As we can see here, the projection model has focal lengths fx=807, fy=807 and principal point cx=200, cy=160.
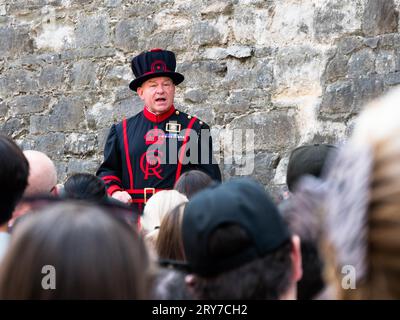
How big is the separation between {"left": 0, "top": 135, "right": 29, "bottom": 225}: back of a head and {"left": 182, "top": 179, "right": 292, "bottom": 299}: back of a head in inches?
29.4

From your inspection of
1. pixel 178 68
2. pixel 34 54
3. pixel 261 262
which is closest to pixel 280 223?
pixel 261 262

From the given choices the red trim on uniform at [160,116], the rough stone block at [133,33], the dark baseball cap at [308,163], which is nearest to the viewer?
the dark baseball cap at [308,163]

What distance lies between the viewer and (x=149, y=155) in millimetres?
5340

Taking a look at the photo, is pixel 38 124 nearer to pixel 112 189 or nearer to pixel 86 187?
pixel 112 189

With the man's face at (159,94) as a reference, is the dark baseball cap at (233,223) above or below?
below

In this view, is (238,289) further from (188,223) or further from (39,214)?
(39,214)

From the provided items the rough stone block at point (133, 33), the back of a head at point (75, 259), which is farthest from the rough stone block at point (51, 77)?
the back of a head at point (75, 259)

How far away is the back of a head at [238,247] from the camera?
5.51 feet

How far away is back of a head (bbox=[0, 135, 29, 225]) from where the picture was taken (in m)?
2.29

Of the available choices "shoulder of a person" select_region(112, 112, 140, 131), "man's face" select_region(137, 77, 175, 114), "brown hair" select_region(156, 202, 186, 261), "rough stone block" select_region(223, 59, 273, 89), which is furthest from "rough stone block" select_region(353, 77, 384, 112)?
"brown hair" select_region(156, 202, 186, 261)

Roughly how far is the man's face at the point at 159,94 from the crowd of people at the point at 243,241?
9.97 ft

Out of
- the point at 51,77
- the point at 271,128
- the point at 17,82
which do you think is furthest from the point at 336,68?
the point at 17,82

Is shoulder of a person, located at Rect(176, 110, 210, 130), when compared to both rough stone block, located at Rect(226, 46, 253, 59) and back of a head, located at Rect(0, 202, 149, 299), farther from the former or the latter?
back of a head, located at Rect(0, 202, 149, 299)

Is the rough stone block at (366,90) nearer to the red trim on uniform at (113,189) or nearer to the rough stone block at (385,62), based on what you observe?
the rough stone block at (385,62)
